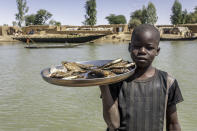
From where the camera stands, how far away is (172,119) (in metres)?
1.58

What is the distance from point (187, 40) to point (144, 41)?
1546 inches

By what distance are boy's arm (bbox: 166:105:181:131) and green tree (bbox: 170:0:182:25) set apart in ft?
194

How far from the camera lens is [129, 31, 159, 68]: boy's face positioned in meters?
1.46

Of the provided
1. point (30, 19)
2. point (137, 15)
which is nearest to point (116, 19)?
point (137, 15)

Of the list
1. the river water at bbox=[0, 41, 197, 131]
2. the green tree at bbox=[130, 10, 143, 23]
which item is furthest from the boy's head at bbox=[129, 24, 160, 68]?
the green tree at bbox=[130, 10, 143, 23]

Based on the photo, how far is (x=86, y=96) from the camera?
23.8ft

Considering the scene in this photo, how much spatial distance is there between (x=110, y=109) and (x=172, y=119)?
0.45 m

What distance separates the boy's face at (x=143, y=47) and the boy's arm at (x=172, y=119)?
13.4 inches

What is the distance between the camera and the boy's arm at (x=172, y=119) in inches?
61.2

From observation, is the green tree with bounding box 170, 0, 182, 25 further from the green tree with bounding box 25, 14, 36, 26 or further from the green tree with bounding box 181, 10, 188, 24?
the green tree with bounding box 25, 14, 36, 26

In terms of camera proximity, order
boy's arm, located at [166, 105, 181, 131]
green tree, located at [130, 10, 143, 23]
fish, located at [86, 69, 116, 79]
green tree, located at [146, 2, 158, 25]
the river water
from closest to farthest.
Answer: fish, located at [86, 69, 116, 79] → boy's arm, located at [166, 105, 181, 131] → the river water → green tree, located at [146, 2, 158, 25] → green tree, located at [130, 10, 143, 23]

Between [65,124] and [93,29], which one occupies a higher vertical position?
[93,29]

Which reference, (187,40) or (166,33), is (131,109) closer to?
(187,40)

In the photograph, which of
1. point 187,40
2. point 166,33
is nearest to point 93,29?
point 166,33
